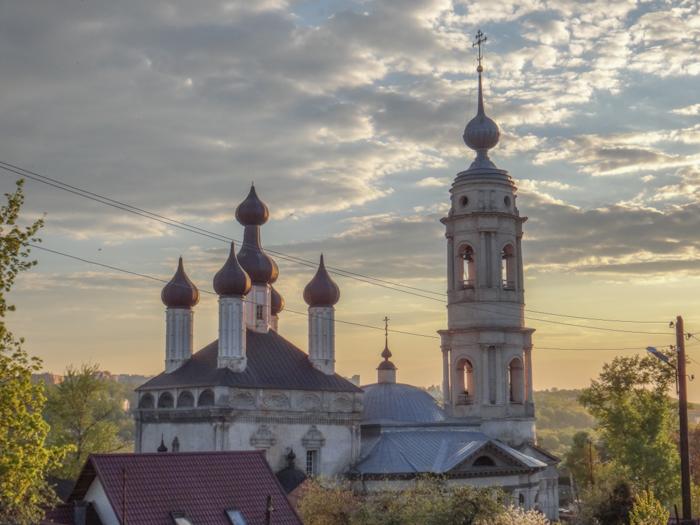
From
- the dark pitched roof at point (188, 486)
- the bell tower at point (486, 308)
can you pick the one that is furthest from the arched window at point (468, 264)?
the dark pitched roof at point (188, 486)

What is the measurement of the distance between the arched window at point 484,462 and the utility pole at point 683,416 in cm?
1370

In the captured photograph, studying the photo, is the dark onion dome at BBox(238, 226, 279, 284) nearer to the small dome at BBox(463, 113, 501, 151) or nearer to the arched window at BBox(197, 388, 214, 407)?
the arched window at BBox(197, 388, 214, 407)

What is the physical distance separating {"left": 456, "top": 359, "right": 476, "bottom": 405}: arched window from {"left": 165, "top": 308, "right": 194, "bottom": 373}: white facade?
1548cm

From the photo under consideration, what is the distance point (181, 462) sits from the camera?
33188 millimetres

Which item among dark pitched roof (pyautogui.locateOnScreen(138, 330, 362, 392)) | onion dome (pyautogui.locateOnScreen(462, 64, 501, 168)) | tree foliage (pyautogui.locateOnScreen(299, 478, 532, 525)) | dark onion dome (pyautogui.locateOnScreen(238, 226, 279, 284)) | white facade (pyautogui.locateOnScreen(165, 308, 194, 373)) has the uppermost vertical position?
onion dome (pyautogui.locateOnScreen(462, 64, 501, 168))

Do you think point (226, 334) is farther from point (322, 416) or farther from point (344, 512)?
point (344, 512)

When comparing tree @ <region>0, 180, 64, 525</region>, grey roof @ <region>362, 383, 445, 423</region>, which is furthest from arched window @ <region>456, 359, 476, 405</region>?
tree @ <region>0, 180, 64, 525</region>

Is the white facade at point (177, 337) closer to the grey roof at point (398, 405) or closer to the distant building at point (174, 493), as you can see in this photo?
the grey roof at point (398, 405)

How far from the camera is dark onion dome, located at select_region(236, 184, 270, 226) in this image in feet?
164

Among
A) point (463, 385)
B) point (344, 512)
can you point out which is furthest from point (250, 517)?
point (463, 385)

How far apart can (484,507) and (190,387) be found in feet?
46.8

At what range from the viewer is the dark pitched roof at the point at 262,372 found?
4388 centimetres

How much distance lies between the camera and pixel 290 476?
43.8m

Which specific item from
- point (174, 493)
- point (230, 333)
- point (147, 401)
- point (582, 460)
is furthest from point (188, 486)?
point (582, 460)
